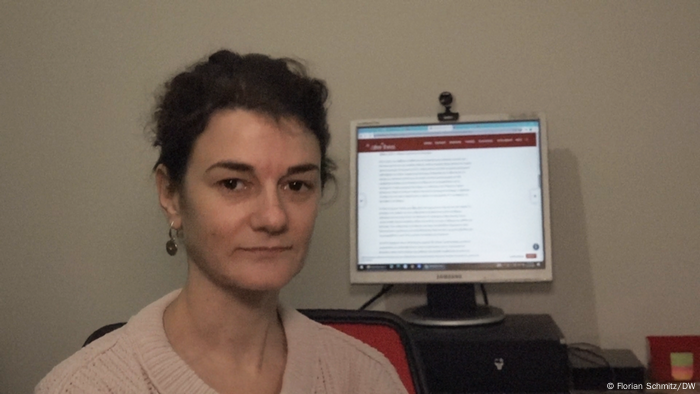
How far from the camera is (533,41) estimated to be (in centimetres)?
157

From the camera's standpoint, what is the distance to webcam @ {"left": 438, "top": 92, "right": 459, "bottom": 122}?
4.84ft

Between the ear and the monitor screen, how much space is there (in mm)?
654

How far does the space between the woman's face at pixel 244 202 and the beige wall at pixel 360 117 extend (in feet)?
2.61

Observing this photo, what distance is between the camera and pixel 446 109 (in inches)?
61.3

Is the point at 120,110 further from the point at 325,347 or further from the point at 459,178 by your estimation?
the point at 325,347

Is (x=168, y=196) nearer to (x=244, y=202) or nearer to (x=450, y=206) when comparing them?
(x=244, y=202)

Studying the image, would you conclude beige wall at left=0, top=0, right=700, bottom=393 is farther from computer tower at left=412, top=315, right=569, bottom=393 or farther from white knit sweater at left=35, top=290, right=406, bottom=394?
white knit sweater at left=35, top=290, right=406, bottom=394

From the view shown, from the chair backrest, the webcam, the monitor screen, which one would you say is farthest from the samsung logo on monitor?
the chair backrest

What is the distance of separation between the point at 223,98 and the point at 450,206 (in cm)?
77

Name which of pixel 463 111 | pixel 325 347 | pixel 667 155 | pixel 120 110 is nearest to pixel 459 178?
pixel 463 111

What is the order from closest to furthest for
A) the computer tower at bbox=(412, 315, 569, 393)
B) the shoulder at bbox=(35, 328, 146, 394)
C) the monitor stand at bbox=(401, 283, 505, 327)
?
the shoulder at bbox=(35, 328, 146, 394)
the computer tower at bbox=(412, 315, 569, 393)
the monitor stand at bbox=(401, 283, 505, 327)

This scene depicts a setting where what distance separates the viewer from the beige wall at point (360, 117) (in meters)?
1.54

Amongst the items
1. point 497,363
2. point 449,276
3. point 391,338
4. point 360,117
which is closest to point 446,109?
point 360,117

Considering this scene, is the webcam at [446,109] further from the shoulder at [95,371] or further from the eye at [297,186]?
the shoulder at [95,371]
